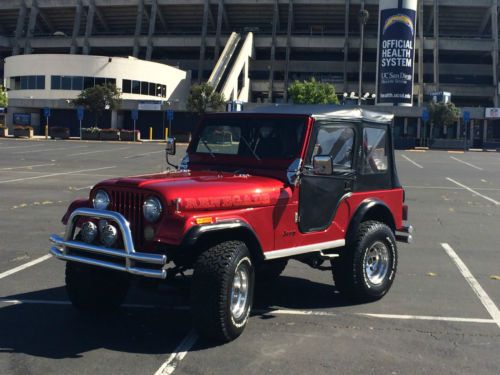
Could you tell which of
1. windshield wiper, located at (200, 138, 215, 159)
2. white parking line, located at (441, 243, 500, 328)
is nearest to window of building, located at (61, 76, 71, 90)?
white parking line, located at (441, 243, 500, 328)

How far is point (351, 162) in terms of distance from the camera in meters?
6.01

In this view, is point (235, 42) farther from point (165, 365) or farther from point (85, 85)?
point (165, 365)

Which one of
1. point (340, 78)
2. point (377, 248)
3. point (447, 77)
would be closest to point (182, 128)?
point (340, 78)

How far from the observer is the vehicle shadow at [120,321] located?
4.70m

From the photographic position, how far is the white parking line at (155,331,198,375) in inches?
167

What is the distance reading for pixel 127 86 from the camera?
2522 inches

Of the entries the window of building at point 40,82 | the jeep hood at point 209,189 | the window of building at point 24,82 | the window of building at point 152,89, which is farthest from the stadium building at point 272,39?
the jeep hood at point 209,189

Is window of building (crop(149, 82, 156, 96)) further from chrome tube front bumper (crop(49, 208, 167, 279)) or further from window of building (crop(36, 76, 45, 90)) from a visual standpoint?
chrome tube front bumper (crop(49, 208, 167, 279))

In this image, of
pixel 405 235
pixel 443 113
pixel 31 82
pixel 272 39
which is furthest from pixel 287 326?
pixel 272 39

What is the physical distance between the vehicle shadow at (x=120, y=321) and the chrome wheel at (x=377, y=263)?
43 cm

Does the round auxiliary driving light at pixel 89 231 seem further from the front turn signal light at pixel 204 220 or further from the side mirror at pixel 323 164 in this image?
the side mirror at pixel 323 164

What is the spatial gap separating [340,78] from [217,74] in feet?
59.3

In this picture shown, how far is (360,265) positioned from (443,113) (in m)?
54.1

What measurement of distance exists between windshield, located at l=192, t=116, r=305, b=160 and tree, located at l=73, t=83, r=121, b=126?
52817 mm
